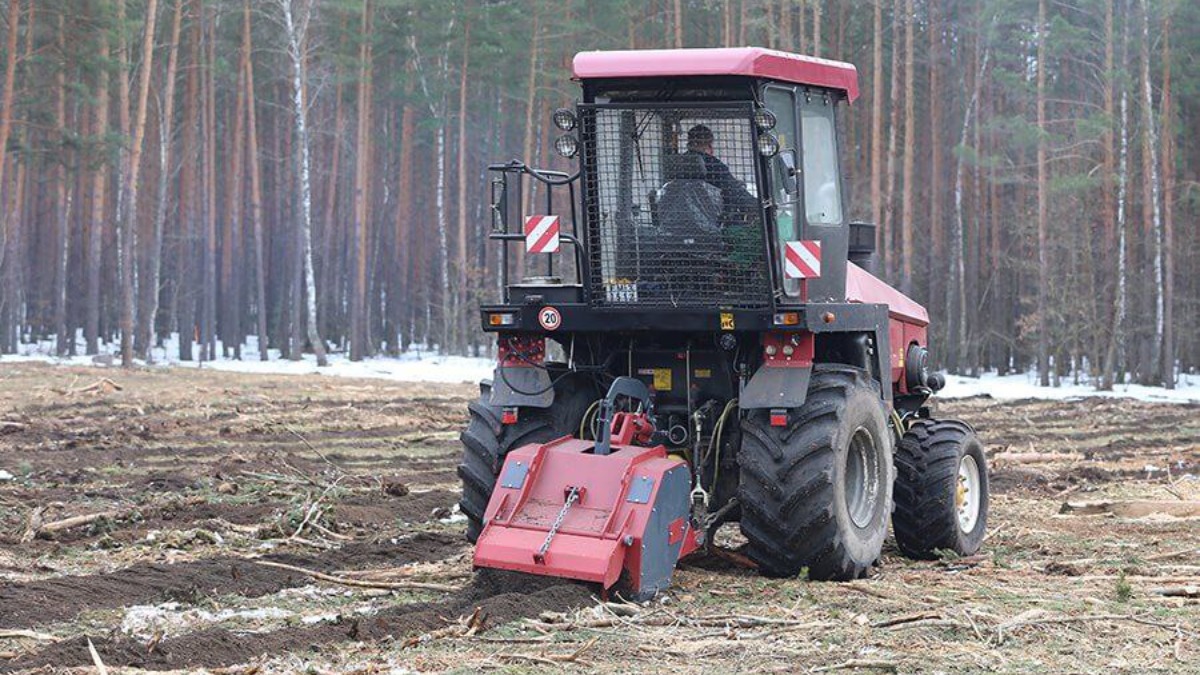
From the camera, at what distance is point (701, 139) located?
9.91m

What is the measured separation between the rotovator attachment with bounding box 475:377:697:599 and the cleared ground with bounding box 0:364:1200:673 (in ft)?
0.59

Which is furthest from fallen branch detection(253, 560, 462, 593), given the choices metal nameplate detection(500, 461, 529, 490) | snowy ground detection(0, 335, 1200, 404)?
snowy ground detection(0, 335, 1200, 404)

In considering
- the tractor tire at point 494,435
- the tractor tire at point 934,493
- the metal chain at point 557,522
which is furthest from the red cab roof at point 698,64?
the tractor tire at point 934,493

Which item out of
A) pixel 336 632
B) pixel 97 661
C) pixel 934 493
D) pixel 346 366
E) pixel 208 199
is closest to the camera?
pixel 97 661

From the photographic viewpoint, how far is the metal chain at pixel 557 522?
8.48m

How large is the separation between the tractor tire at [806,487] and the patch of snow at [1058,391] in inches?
983

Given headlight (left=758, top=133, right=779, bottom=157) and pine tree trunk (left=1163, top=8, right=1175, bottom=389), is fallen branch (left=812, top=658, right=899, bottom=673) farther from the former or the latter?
pine tree trunk (left=1163, top=8, right=1175, bottom=389)

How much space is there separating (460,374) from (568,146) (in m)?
32.9

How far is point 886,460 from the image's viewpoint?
10305 millimetres

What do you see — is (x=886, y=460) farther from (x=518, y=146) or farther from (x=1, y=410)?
(x=518, y=146)

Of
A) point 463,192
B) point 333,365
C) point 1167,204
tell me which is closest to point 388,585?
point 333,365

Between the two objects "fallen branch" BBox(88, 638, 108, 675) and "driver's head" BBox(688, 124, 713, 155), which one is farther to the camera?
"driver's head" BBox(688, 124, 713, 155)

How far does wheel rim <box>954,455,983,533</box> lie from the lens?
459 inches

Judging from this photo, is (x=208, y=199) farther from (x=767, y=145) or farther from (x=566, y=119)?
(x=767, y=145)
